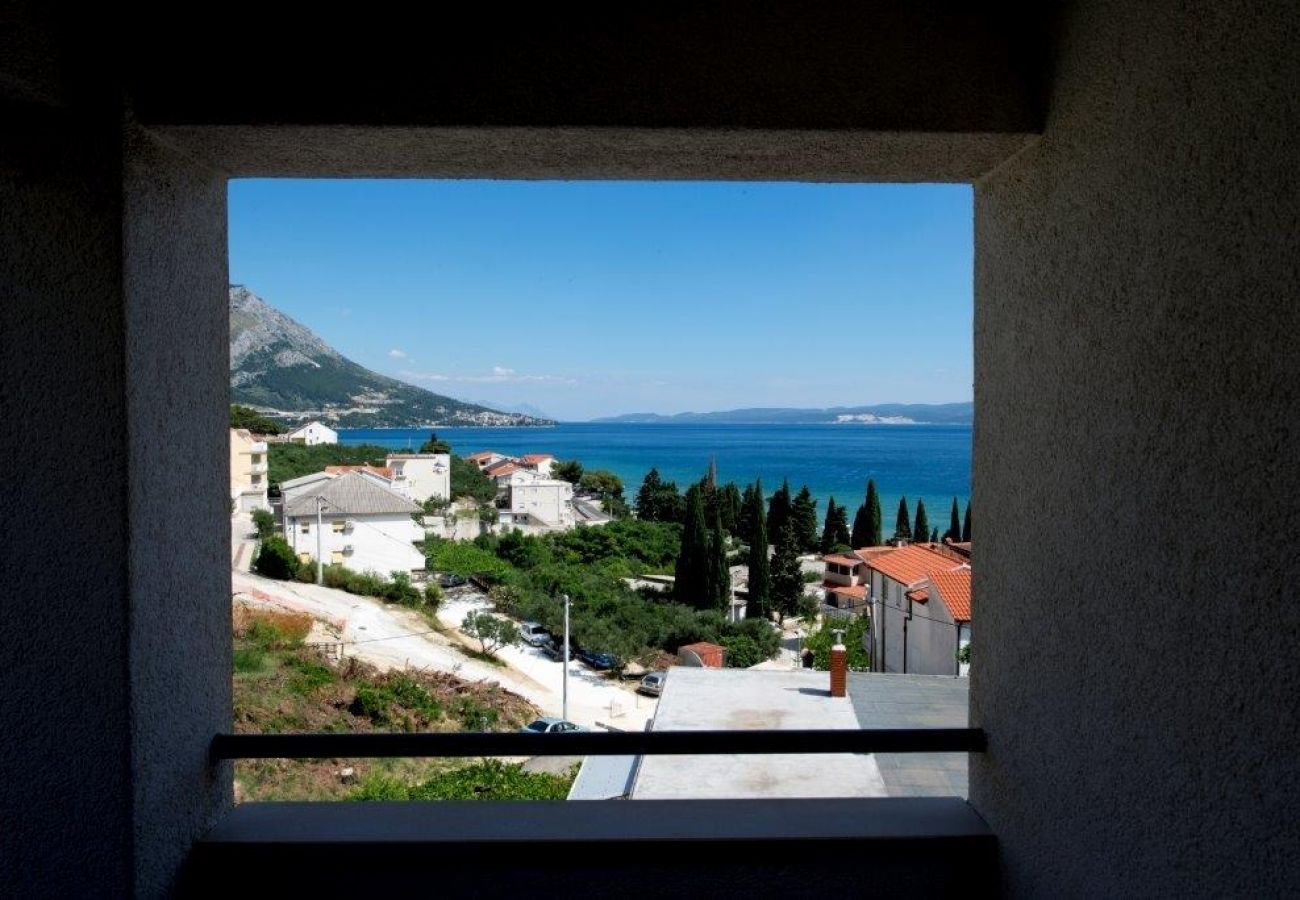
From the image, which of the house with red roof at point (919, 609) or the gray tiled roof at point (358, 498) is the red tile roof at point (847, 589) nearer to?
the house with red roof at point (919, 609)

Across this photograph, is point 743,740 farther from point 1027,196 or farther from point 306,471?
point 306,471

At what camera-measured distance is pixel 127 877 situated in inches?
49.8

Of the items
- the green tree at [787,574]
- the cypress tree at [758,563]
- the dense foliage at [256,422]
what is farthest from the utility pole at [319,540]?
the green tree at [787,574]

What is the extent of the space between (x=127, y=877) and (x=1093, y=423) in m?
1.67

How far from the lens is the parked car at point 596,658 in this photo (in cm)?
408

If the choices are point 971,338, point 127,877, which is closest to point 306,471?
point 127,877

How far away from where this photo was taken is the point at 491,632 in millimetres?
4516

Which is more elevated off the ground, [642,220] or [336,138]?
[642,220]

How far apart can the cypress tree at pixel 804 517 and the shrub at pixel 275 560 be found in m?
3.54

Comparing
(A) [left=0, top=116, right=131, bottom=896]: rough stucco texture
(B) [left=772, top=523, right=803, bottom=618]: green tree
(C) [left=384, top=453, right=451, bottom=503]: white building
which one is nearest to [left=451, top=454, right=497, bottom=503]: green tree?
(C) [left=384, top=453, right=451, bottom=503]: white building

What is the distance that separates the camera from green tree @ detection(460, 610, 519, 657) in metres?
4.51

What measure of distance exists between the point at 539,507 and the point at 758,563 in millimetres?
1872

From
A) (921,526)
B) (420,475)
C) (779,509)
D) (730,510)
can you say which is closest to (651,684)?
(730,510)

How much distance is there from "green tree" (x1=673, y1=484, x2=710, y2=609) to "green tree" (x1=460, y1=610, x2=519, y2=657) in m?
1.02
